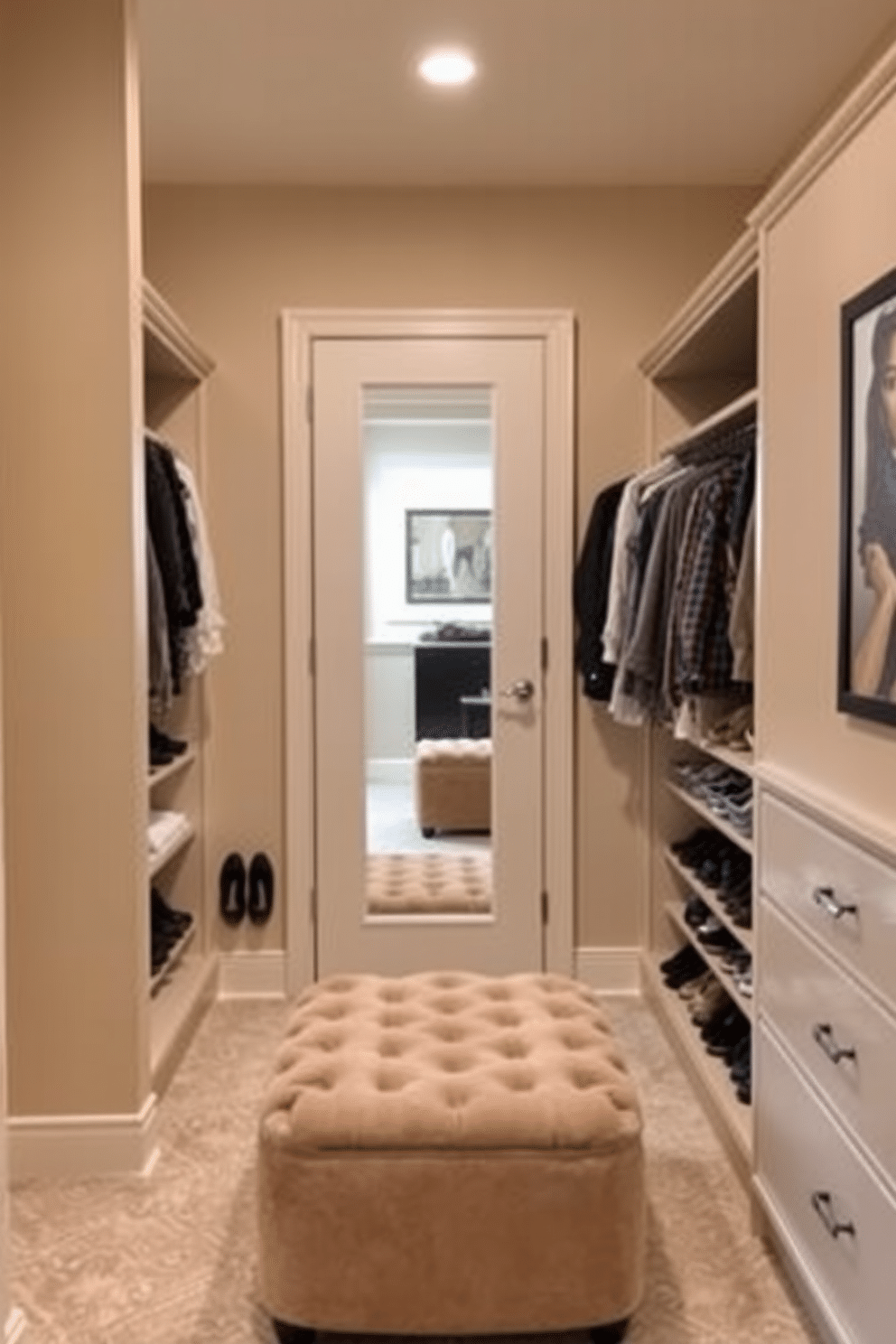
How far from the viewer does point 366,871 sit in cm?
408

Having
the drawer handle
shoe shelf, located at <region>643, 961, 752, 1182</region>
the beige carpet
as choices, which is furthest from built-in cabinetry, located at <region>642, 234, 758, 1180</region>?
the drawer handle

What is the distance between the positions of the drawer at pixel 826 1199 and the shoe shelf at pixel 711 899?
44 cm

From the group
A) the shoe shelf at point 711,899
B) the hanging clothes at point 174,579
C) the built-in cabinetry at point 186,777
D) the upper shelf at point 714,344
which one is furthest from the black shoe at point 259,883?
the upper shelf at point 714,344

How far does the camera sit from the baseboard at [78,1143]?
8.87 feet

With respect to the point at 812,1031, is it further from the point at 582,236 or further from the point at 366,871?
the point at 582,236

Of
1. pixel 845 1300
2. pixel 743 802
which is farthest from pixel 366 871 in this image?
pixel 845 1300

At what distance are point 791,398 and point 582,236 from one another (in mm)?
1933

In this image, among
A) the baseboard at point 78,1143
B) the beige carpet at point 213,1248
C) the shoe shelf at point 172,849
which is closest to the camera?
the beige carpet at point 213,1248

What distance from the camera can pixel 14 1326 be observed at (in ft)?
6.83

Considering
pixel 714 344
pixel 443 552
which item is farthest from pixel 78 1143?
pixel 714 344

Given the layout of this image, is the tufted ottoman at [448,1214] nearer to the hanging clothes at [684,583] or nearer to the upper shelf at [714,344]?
the hanging clothes at [684,583]

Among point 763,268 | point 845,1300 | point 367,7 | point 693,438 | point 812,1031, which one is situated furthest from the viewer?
point 693,438

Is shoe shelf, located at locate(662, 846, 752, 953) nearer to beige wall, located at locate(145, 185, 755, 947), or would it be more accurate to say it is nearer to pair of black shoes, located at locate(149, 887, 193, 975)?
beige wall, located at locate(145, 185, 755, 947)

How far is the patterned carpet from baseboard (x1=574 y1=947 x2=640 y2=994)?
360 mm
